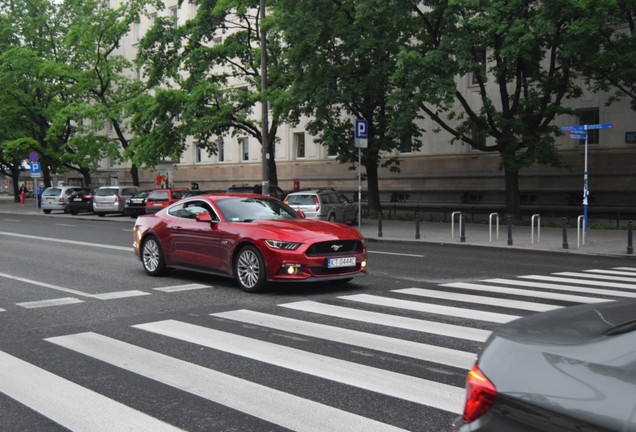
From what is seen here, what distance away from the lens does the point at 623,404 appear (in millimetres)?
2074

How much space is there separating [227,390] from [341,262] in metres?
4.82

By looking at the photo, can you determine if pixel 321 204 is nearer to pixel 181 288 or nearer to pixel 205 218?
pixel 205 218

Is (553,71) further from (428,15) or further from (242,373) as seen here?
(242,373)

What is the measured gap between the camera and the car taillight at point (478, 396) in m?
2.42

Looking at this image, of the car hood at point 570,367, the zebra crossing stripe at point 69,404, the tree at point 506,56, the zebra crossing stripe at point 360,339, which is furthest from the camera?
the tree at point 506,56

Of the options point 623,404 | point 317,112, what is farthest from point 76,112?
point 623,404

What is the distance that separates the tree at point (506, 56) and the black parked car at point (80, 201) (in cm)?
2172

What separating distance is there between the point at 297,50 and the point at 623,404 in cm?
2350

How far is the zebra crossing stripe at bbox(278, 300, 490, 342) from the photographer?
676 centimetres

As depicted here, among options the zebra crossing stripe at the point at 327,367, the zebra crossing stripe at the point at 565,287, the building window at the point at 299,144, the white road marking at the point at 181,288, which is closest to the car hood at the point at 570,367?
the zebra crossing stripe at the point at 327,367

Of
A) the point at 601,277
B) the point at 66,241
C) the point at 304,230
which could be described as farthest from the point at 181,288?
the point at 66,241

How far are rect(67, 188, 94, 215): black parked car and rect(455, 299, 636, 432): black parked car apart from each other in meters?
37.9

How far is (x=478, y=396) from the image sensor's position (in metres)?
2.47

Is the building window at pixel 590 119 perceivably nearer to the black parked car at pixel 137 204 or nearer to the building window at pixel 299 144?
the building window at pixel 299 144
